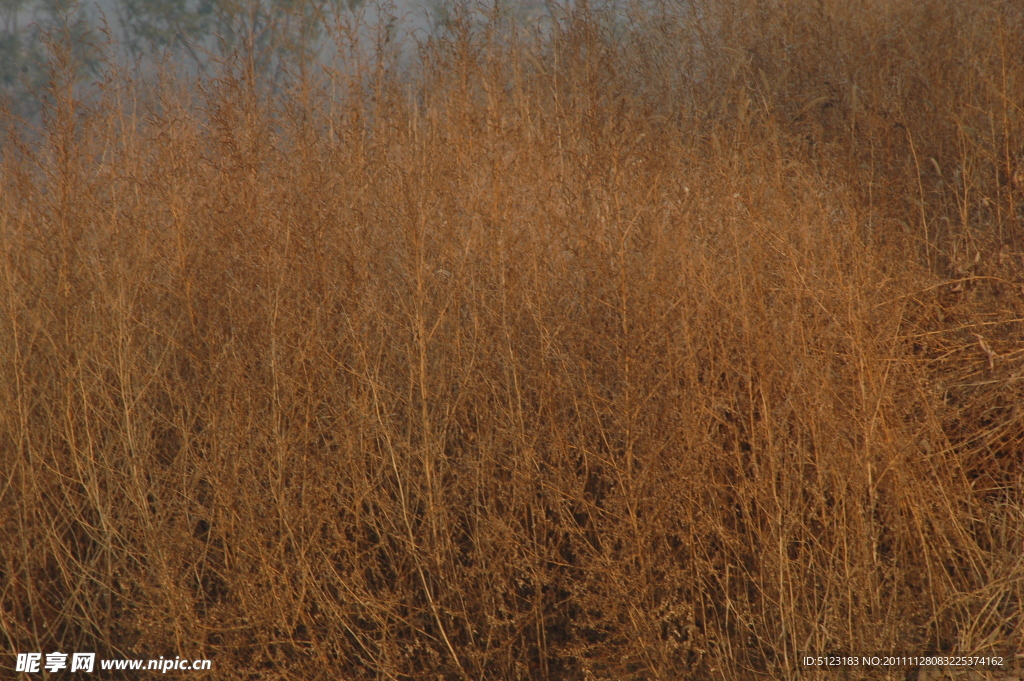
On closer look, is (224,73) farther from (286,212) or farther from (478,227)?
(478,227)

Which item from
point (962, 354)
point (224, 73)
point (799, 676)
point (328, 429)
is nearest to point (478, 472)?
point (328, 429)

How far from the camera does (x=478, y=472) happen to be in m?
2.31

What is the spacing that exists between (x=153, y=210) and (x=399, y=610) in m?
2.21

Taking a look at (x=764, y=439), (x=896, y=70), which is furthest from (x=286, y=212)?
(x=896, y=70)

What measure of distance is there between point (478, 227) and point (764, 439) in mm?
1511

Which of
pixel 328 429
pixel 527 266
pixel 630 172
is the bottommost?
pixel 328 429

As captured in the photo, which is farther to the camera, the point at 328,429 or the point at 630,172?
the point at 630,172

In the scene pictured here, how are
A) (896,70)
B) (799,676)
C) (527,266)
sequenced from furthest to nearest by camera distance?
(896,70)
(527,266)
(799,676)

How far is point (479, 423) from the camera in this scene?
2449 mm

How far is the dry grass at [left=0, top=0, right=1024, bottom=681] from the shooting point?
→ 2.17 metres

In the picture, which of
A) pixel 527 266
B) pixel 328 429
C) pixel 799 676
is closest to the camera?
pixel 799 676

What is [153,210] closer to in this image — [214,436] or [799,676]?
[214,436]

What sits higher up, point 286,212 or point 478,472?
point 286,212

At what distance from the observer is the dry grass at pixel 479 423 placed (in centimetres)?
217
